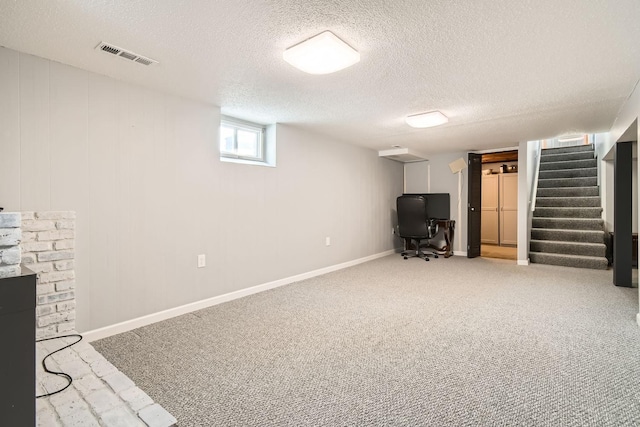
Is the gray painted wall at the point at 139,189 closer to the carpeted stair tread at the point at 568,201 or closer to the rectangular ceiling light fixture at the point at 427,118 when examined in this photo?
the rectangular ceiling light fixture at the point at 427,118

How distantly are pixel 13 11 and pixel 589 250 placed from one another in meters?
6.81

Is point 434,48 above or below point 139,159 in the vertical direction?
above

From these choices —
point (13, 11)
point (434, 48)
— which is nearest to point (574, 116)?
point (434, 48)

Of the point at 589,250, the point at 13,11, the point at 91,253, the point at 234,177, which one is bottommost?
the point at 589,250

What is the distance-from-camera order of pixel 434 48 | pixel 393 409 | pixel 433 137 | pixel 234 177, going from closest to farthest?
pixel 393 409 → pixel 434 48 → pixel 234 177 → pixel 433 137

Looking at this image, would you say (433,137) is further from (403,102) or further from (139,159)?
(139,159)

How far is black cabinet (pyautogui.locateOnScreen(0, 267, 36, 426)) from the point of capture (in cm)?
97

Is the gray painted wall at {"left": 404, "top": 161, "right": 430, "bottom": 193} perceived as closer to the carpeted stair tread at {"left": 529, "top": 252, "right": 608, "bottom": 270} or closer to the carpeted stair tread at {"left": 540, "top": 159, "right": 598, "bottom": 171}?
the carpeted stair tread at {"left": 529, "top": 252, "right": 608, "bottom": 270}

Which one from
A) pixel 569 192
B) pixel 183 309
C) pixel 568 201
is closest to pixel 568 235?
pixel 568 201

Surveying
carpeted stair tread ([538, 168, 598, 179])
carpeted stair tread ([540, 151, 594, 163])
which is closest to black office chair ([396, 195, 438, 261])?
carpeted stair tread ([538, 168, 598, 179])

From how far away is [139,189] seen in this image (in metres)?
2.59

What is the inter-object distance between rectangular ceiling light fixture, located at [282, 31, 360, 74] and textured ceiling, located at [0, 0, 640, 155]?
0.05 meters

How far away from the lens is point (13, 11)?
1.61 m

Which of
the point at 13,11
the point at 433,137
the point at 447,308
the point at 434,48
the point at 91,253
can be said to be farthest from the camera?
the point at 433,137
